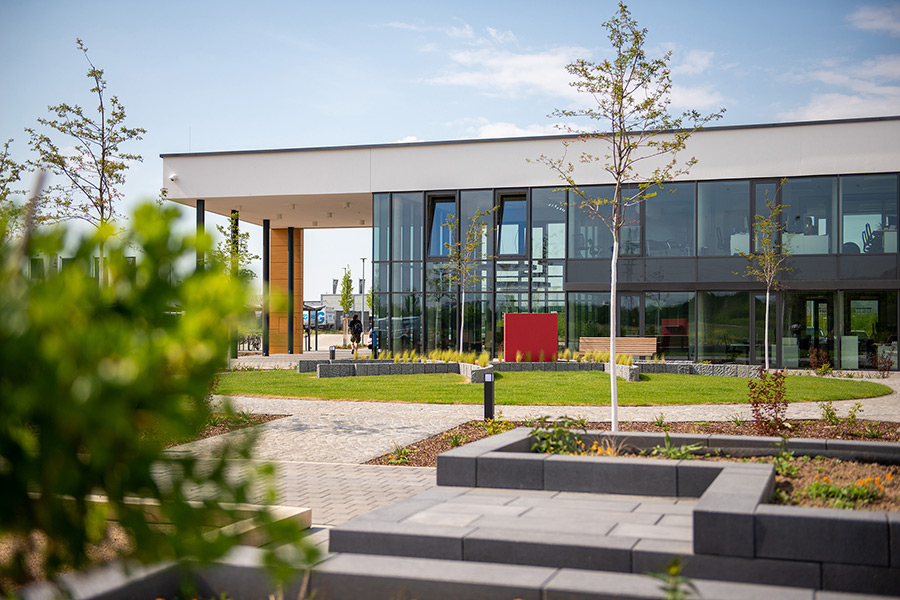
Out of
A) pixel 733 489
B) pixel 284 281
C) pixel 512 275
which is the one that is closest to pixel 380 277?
pixel 512 275

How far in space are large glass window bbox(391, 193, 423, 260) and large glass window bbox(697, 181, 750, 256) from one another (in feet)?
35.4

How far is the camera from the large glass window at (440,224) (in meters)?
32.3

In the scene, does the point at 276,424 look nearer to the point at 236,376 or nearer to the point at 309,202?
the point at 236,376

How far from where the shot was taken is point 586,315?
1203 inches

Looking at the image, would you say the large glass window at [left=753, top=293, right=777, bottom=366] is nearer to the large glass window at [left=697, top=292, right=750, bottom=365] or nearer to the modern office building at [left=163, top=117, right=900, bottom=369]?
the modern office building at [left=163, top=117, right=900, bottom=369]

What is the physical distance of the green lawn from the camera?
17219 mm

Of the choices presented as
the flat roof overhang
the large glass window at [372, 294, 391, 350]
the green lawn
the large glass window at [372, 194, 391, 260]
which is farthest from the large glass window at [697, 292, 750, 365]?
the large glass window at [372, 194, 391, 260]

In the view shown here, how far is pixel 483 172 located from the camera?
3206 centimetres

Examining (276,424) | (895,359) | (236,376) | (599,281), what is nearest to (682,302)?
(599,281)

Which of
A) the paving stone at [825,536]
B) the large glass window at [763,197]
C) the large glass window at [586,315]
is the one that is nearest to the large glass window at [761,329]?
the large glass window at [763,197]

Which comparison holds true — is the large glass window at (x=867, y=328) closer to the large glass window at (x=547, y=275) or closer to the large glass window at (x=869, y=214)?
the large glass window at (x=869, y=214)

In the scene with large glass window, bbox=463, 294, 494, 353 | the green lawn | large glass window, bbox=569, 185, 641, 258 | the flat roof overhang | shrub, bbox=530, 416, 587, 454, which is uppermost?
the flat roof overhang

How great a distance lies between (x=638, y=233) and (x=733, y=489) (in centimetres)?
2515

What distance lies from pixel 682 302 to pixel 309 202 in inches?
644
